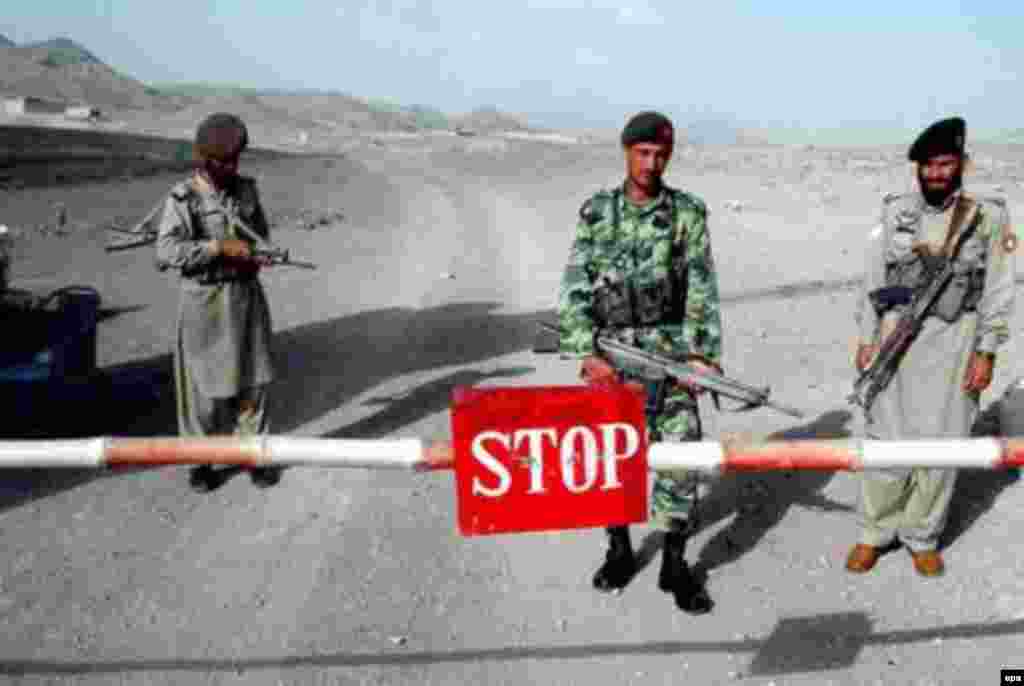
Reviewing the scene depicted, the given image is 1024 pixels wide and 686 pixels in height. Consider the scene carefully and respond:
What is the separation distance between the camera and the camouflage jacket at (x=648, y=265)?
444cm

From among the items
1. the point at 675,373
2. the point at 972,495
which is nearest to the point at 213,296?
the point at 675,373

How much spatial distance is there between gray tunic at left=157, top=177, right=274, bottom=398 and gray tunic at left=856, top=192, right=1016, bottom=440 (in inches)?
131

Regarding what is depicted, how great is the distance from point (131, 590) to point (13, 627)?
1.72ft

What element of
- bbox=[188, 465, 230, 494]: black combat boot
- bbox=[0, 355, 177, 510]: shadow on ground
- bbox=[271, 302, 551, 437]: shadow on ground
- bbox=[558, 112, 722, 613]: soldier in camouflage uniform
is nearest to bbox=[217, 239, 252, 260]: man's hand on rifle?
bbox=[188, 465, 230, 494]: black combat boot

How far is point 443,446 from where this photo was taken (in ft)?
10.5

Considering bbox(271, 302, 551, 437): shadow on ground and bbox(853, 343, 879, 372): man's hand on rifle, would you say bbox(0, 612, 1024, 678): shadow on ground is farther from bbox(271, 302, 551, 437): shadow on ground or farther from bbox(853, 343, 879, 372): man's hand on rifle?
bbox(271, 302, 551, 437): shadow on ground

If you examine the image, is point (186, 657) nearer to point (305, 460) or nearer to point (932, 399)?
point (305, 460)

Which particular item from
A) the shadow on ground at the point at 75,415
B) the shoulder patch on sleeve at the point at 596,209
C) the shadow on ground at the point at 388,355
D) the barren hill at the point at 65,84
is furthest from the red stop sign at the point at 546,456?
the barren hill at the point at 65,84

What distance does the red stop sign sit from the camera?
309cm

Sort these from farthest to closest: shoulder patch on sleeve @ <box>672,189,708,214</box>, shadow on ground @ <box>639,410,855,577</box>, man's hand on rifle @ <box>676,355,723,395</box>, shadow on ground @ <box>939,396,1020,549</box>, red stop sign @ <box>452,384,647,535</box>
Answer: shadow on ground @ <box>939,396,1020,549</box> → shadow on ground @ <box>639,410,855,577</box> → shoulder patch on sleeve @ <box>672,189,708,214</box> → man's hand on rifle @ <box>676,355,723,395</box> → red stop sign @ <box>452,384,647,535</box>

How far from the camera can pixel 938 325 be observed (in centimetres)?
478

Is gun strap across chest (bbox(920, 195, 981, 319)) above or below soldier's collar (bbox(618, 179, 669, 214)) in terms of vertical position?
below

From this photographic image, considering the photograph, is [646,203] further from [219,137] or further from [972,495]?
[972,495]

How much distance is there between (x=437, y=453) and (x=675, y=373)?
4.84 ft
